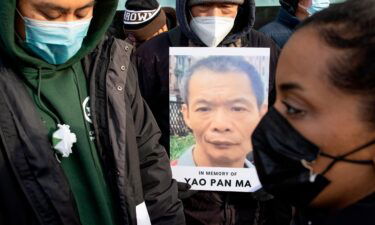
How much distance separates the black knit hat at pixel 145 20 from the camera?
455 cm

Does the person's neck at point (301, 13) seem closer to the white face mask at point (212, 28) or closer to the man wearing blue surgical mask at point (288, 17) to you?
the man wearing blue surgical mask at point (288, 17)

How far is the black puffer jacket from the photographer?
5.18 feet

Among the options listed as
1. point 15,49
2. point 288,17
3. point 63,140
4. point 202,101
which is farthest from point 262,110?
point 288,17

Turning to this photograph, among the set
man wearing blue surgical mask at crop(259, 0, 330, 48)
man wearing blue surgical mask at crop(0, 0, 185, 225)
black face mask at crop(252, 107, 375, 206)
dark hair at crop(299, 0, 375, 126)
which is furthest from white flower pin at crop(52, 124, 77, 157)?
man wearing blue surgical mask at crop(259, 0, 330, 48)

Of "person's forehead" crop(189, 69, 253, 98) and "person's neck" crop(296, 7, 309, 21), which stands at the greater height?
"person's neck" crop(296, 7, 309, 21)

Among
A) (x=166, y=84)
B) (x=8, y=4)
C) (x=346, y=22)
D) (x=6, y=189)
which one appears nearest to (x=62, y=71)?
(x=8, y=4)

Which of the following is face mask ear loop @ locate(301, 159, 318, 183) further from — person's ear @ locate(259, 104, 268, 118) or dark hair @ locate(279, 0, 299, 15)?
dark hair @ locate(279, 0, 299, 15)

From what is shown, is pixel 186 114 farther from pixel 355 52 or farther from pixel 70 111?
pixel 355 52

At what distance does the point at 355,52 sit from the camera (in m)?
1.17

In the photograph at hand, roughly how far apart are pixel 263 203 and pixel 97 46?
1296 millimetres

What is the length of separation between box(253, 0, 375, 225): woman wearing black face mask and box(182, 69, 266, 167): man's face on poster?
3.91 feet

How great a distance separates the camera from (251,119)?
257cm

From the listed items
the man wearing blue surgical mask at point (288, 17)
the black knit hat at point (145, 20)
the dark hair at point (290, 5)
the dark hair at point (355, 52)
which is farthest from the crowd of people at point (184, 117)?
the black knit hat at point (145, 20)

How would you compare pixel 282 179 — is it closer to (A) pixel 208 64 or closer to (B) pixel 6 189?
(B) pixel 6 189
